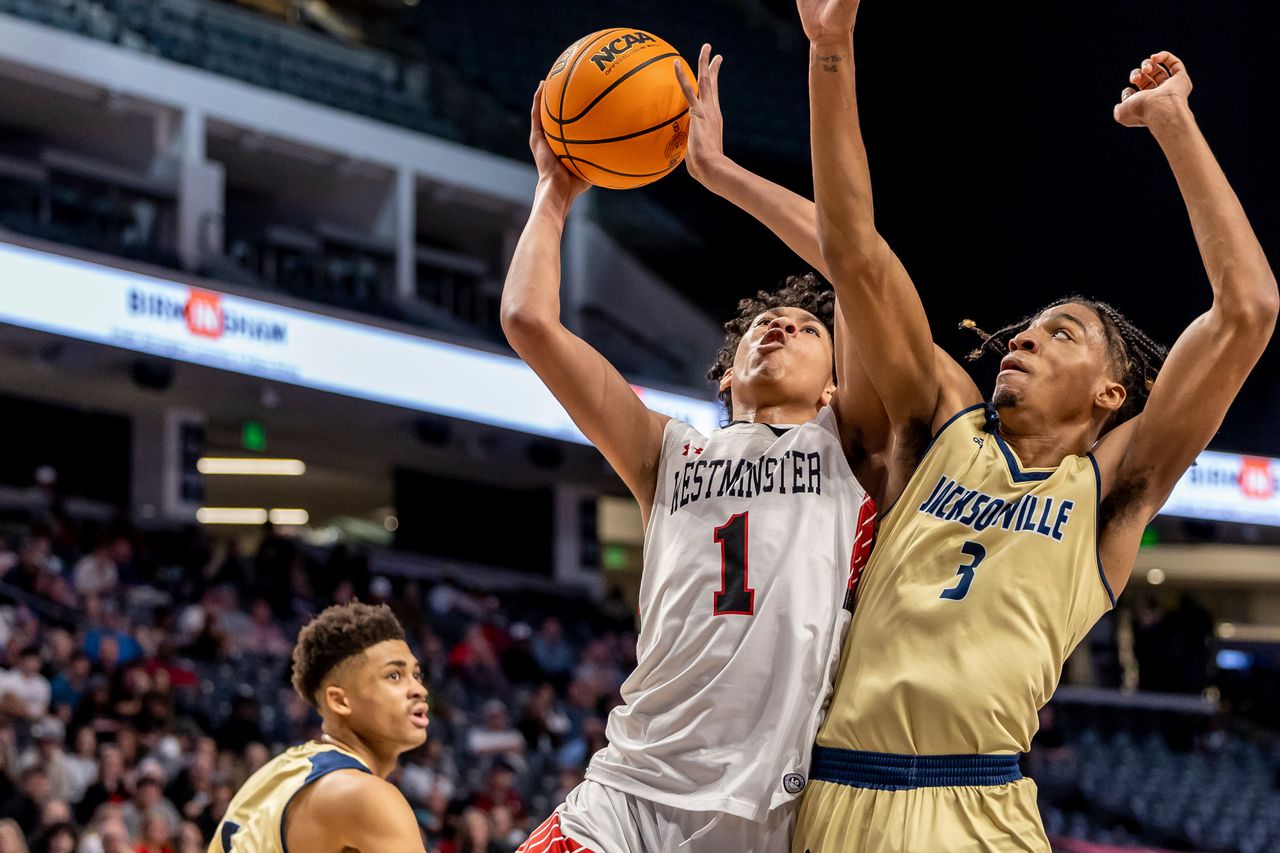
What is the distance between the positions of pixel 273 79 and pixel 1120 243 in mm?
9522

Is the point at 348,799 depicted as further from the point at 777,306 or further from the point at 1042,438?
the point at 1042,438

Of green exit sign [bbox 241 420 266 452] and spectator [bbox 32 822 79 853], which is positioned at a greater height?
green exit sign [bbox 241 420 266 452]

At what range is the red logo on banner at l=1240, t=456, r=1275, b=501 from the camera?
2044cm

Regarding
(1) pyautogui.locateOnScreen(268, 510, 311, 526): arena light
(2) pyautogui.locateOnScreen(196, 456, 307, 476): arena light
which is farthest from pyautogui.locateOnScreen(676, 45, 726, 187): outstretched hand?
(1) pyautogui.locateOnScreen(268, 510, 311, 526): arena light

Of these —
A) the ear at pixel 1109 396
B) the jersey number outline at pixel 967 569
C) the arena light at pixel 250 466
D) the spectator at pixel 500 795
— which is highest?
the arena light at pixel 250 466

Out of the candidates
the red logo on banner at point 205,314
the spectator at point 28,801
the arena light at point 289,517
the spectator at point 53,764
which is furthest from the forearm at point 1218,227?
the arena light at point 289,517

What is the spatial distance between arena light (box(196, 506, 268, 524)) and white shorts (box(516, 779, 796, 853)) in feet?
63.4

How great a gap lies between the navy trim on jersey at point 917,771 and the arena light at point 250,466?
17656 millimetres

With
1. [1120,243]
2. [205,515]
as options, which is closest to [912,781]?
[1120,243]

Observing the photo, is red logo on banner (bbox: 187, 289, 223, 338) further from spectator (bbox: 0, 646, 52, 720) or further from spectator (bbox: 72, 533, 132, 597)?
spectator (bbox: 0, 646, 52, 720)

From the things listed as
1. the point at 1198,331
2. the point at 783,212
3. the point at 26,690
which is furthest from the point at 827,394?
the point at 26,690

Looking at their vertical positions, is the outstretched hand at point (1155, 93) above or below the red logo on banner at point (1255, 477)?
below

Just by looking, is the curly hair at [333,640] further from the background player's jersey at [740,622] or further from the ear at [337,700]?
the background player's jersey at [740,622]

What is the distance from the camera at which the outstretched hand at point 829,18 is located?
9.61 ft
